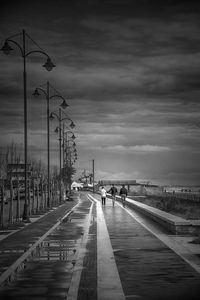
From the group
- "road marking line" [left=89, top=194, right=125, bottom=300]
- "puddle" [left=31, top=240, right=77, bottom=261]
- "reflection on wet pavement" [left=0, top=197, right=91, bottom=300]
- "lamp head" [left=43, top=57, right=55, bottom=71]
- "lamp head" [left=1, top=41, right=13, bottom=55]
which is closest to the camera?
"road marking line" [left=89, top=194, right=125, bottom=300]

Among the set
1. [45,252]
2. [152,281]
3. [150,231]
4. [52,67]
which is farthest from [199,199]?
[152,281]

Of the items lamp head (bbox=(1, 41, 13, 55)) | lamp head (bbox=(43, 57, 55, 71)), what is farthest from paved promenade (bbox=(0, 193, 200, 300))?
lamp head (bbox=(43, 57, 55, 71))

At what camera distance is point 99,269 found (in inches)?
491

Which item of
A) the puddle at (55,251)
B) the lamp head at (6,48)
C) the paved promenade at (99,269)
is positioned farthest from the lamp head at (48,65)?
the puddle at (55,251)

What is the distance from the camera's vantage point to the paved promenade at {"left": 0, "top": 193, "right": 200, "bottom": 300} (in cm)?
973

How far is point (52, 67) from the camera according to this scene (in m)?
31.3

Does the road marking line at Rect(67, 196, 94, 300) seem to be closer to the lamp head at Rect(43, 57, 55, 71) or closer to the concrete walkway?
the concrete walkway

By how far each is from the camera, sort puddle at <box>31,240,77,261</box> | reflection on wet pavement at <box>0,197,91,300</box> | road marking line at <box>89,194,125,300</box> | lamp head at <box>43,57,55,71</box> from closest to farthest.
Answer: road marking line at <box>89,194,125,300</box>, reflection on wet pavement at <box>0,197,91,300</box>, puddle at <box>31,240,77,261</box>, lamp head at <box>43,57,55,71</box>

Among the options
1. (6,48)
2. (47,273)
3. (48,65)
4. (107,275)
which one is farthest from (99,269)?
(48,65)

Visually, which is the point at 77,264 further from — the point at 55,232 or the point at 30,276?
the point at 55,232

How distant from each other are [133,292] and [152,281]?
3.65 feet

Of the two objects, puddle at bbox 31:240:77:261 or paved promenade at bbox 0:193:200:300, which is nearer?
paved promenade at bbox 0:193:200:300

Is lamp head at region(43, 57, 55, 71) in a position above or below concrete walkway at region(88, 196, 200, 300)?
above

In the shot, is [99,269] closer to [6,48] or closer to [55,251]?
[55,251]
